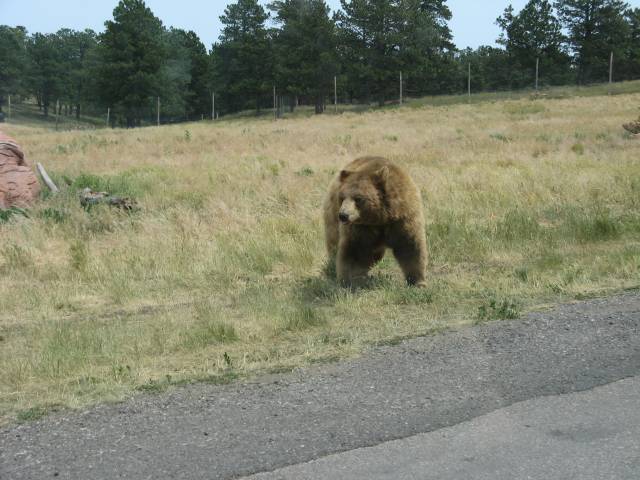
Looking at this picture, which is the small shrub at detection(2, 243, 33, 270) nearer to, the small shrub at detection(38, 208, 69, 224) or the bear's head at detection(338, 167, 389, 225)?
the small shrub at detection(38, 208, 69, 224)

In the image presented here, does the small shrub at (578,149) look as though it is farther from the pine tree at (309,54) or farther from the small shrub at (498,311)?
the pine tree at (309,54)

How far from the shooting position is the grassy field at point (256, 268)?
5367mm

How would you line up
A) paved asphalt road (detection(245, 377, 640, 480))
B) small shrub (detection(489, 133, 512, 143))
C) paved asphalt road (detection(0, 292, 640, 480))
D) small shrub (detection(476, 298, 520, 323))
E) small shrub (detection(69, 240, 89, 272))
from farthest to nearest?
small shrub (detection(489, 133, 512, 143)) < small shrub (detection(69, 240, 89, 272)) < small shrub (detection(476, 298, 520, 323)) < paved asphalt road (detection(0, 292, 640, 480)) < paved asphalt road (detection(245, 377, 640, 480))

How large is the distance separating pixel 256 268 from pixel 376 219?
2512 millimetres

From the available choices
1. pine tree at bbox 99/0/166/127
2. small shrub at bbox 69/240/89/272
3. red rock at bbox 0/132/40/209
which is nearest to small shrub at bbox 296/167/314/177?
red rock at bbox 0/132/40/209

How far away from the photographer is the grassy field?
5367 mm

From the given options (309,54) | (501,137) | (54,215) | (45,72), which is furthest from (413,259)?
(45,72)

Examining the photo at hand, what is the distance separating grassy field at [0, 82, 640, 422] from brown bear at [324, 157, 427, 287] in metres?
0.31

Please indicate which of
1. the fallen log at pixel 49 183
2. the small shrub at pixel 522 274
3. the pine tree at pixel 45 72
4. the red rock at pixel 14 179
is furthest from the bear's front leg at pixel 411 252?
the pine tree at pixel 45 72

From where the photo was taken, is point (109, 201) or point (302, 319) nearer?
point (302, 319)

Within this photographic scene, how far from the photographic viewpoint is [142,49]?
221 feet

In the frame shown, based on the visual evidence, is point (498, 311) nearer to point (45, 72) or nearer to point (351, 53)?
point (351, 53)

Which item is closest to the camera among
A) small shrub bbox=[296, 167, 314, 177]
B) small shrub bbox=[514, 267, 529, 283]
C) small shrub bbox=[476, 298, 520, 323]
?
small shrub bbox=[476, 298, 520, 323]

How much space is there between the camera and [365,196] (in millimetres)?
6805
